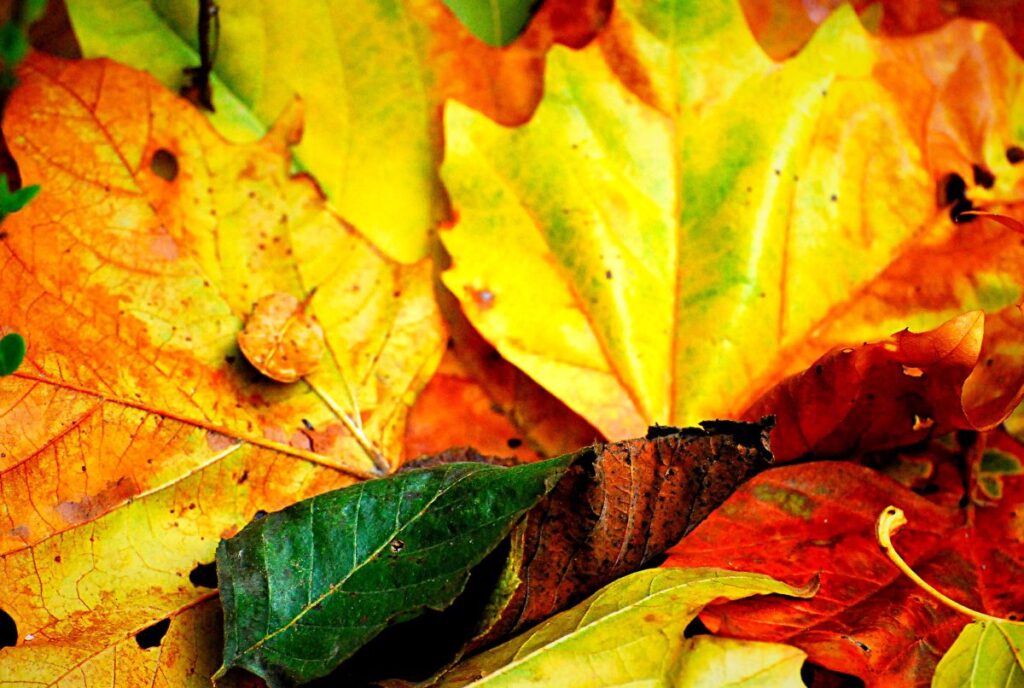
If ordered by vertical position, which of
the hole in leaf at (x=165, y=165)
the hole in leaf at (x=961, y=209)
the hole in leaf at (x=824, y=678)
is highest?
the hole in leaf at (x=165, y=165)

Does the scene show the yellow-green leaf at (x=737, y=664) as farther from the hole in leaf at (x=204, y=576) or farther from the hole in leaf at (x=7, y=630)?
the hole in leaf at (x=7, y=630)

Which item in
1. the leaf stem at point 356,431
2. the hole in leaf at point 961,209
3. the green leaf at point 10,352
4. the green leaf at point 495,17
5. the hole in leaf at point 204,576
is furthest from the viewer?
the green leaf at point 495,17

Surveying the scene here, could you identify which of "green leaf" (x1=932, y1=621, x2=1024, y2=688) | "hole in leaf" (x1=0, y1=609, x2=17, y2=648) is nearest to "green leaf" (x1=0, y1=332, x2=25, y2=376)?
"hole in leaf" (x1=0, y1=609, x2=17, y2=648)

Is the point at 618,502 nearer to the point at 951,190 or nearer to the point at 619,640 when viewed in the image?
the point at 619,640

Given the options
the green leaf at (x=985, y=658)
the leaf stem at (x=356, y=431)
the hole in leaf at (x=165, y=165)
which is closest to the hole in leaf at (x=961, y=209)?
the green leaf at (x=985, y=658)

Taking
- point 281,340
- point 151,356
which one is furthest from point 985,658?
point 151,356
